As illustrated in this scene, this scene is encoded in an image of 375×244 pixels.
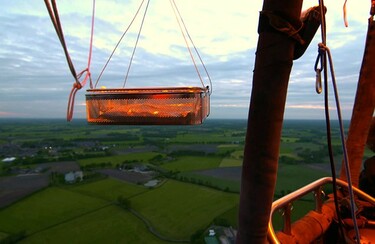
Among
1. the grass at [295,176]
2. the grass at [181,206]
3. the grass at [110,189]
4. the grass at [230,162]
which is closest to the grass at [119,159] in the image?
the grass at [110,189]

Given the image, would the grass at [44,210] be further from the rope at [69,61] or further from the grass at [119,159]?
the rope at [69,61]

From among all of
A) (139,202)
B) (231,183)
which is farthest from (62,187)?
(231,183)

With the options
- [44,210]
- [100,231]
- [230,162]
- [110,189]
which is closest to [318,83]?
[100,231]

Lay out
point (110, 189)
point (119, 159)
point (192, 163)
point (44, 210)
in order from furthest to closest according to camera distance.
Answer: point (119, 159), point (192, 163), point (110, 189), point (44, 210)

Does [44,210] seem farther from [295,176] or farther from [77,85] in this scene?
[77,85]

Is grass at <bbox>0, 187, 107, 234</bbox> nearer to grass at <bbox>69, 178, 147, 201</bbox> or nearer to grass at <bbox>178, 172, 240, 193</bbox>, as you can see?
grass at <bbox>69, 178, 147, 201</bbox>

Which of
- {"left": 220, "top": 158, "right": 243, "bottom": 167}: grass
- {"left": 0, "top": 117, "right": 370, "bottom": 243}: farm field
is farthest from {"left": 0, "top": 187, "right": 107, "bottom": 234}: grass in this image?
{"left": 220, "top": 158, "right": 243, "bottom": 167}: grass

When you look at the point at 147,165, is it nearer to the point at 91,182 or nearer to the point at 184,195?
the point at 91,182
